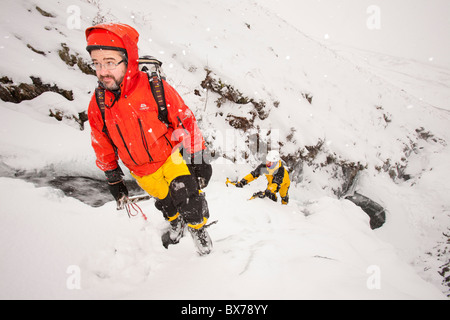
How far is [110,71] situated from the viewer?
1.81 m

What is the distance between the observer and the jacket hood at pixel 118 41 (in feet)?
5.68

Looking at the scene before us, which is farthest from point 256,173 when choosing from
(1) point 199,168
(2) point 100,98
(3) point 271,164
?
(2) point 100,98

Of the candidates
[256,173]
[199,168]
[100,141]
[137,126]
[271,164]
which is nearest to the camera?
[137,126]

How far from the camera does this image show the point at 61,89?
178 inches

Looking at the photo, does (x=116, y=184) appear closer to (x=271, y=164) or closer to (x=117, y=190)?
(x=117, y=190)

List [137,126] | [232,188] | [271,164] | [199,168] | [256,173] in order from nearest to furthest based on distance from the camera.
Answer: [137,126] → [199,168] → [271,164] → [232,188] → [256,173]

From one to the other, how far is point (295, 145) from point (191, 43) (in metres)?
5.90

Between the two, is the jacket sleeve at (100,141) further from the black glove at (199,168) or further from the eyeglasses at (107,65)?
the black glove at (199,168)

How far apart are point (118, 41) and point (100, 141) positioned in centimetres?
99

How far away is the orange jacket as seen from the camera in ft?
6.20

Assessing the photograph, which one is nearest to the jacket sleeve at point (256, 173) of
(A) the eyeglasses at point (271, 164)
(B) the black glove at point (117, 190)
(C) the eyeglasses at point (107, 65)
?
(A) the eyeglasses at point (271, 164)

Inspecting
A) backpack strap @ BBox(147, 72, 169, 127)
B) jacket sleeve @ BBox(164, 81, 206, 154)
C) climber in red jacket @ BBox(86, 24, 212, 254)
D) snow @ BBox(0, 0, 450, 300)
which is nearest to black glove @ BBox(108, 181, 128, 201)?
climber in red jacket @ BBox(86, 24, 212, 254)
